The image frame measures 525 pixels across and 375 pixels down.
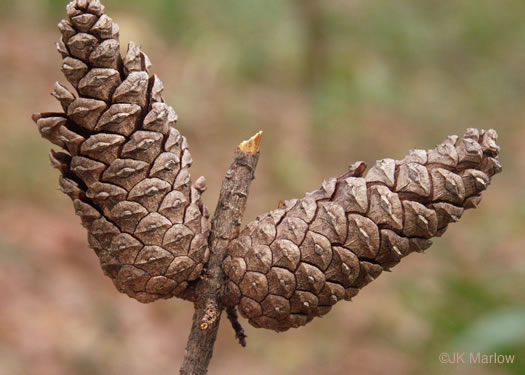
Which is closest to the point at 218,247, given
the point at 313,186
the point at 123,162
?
the point at 123,162

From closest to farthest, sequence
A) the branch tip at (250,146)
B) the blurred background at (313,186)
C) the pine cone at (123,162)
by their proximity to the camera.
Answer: the pine cone at (123,162) → the branch tip at (250,146) → the blurred background at (313,186)

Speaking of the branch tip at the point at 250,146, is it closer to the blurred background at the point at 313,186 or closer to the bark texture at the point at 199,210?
the bark texture at the point at 199,210

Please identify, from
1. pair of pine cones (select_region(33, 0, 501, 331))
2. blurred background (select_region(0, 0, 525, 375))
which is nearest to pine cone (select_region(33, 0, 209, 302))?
pair of pine cones (select_region(33, 0, 501, 331))

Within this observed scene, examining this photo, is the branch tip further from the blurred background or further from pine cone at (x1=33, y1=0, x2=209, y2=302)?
the blurred background

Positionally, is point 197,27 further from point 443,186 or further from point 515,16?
point 443,186

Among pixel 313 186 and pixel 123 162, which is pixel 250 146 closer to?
pixel 123 162

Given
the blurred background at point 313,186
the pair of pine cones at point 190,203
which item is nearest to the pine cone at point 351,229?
the pair of pine cones at point 190,203

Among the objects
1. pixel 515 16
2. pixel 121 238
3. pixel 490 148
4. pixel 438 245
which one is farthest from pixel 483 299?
pixel 515 16
